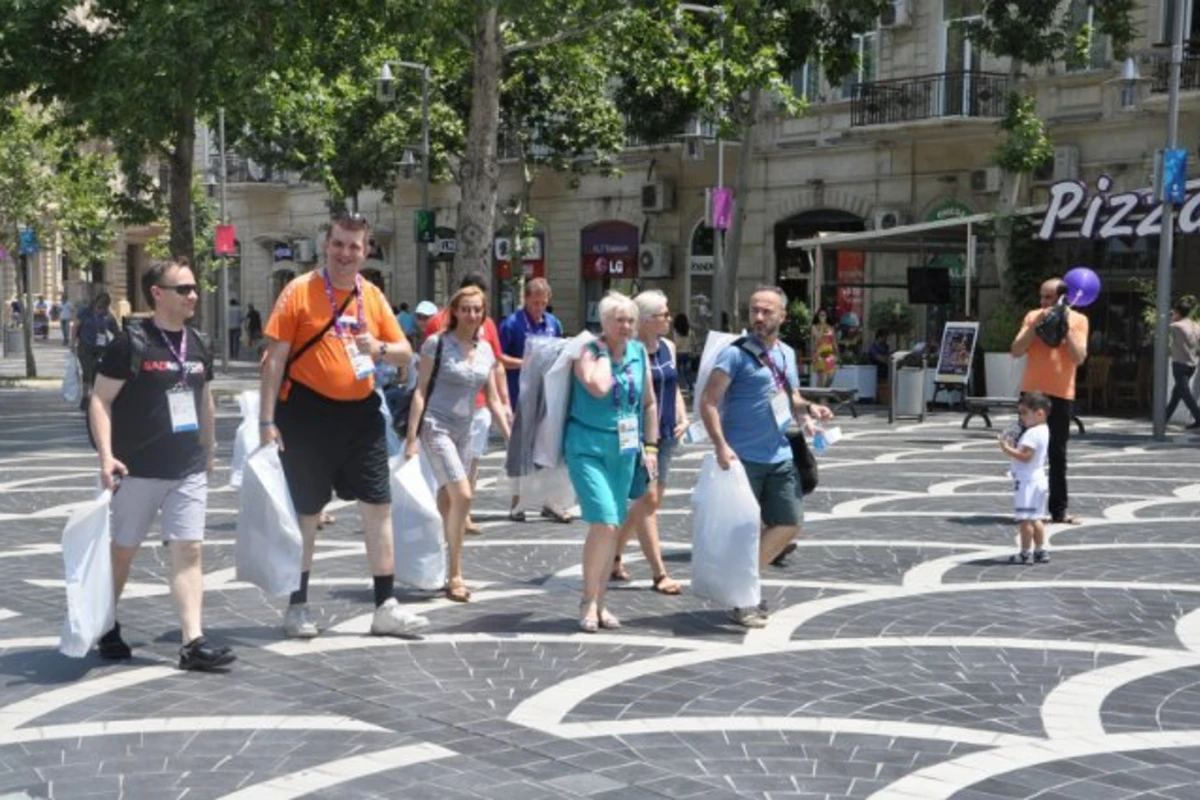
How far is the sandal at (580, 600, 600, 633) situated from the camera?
7.59 m

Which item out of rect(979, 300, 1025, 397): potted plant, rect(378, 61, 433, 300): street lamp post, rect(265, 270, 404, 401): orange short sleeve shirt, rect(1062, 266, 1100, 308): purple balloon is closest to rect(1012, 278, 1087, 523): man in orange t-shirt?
rect(1062, 266, 1100, 308): purple balloon

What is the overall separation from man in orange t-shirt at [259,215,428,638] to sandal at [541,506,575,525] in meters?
4.02

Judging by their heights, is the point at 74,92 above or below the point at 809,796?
above

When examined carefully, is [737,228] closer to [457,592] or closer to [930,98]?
[930,98]

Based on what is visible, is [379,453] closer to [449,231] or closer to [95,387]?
[95,387]

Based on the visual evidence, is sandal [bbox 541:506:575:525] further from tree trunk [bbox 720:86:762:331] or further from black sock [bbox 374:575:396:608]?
tree trunk [bbox 720:86:762:331]

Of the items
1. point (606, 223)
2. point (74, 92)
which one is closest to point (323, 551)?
point (74, 92)

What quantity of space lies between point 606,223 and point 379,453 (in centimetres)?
3342

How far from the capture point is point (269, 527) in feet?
23.3

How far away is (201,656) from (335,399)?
1.29m

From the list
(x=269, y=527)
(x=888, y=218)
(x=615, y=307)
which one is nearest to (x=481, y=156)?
(x=888, y=218)

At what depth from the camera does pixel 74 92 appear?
23.6m

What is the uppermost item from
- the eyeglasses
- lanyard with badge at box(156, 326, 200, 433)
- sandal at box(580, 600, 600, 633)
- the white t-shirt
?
the eyeglasses

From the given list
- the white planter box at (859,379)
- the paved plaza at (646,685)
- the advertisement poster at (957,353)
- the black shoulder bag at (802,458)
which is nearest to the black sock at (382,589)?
the paved plaza at (646,685)
